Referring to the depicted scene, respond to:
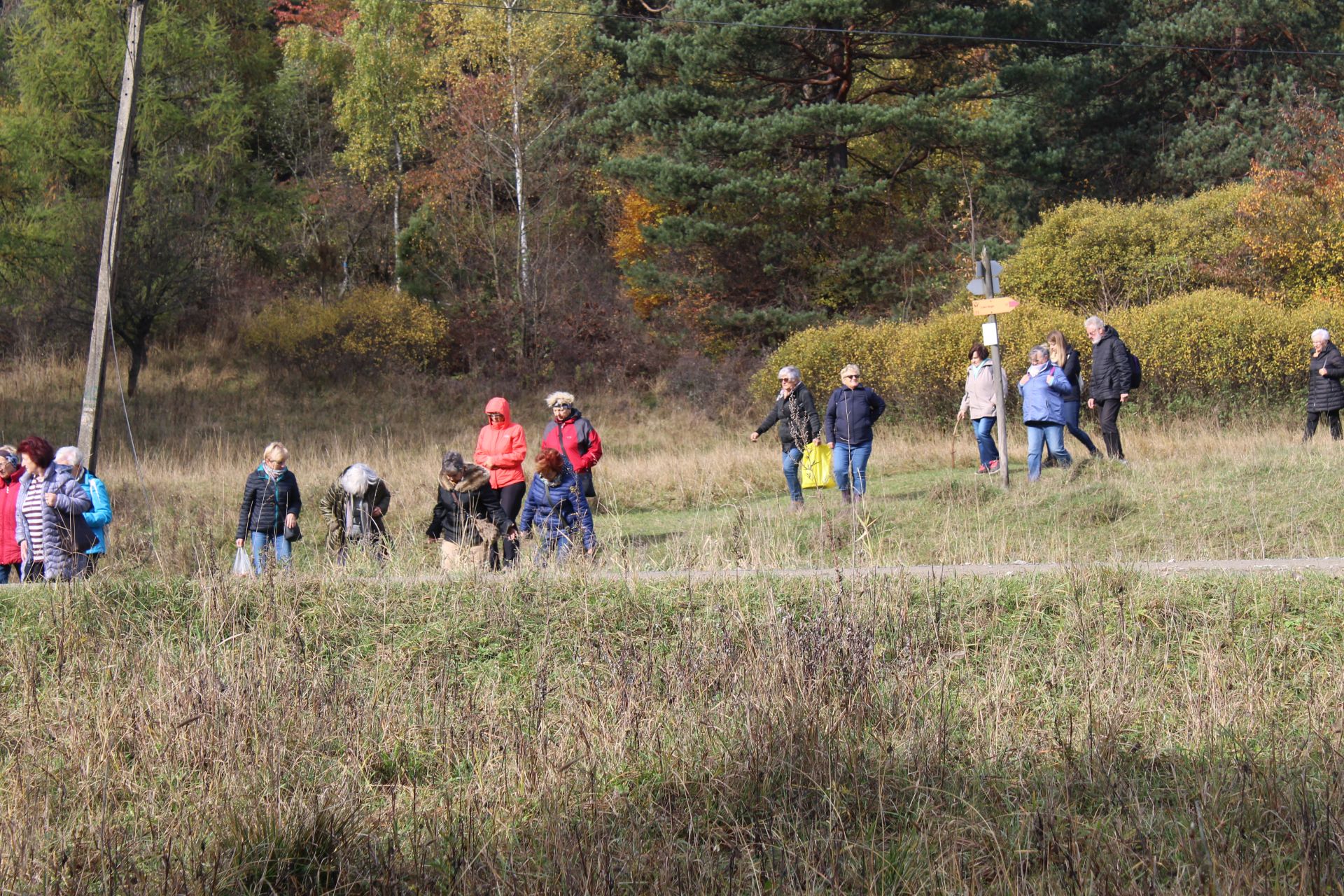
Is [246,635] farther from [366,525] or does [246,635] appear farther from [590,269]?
[590,269]

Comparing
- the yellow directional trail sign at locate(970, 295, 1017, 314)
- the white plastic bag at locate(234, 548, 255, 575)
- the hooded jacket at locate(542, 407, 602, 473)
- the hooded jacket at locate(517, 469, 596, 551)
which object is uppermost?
the yellow directional trail sign at locate(970, 295, 1017, 314)

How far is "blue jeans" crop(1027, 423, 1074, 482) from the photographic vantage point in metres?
14.2

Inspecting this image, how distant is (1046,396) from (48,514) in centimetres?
986

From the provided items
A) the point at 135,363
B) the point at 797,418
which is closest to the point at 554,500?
the point at 797,418

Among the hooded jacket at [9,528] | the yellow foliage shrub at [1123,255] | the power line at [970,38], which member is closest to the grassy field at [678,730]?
the hooded jacket at [9,528]

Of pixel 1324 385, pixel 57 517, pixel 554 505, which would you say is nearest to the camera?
pixel 57 517

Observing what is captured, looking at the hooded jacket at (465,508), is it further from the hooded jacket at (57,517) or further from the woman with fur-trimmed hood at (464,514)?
the hooded jacket at (57,517)

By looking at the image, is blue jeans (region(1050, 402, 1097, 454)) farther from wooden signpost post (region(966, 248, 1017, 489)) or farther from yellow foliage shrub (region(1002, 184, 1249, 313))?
yellow foliage shrub (region(1002, 184, 1249, 313))

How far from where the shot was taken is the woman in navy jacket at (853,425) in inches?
516

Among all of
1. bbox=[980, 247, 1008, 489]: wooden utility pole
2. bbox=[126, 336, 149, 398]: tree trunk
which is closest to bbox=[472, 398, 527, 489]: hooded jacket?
bbox=[980, 247, 1008, 489]: wooden utility pole

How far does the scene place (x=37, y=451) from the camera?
9945 millimetres

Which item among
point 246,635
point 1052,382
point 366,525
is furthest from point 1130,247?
point 246,635

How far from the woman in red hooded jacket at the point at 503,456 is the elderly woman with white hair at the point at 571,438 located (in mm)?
290

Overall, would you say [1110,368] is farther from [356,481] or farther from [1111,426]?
[356,481]
